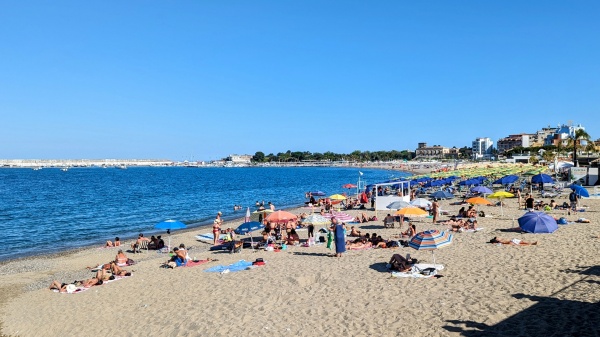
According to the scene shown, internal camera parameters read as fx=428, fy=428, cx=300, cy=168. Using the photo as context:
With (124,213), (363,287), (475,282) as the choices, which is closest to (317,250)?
(363,287)

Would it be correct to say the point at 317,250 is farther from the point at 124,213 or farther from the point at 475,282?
the point at 124,213

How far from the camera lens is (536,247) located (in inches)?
551

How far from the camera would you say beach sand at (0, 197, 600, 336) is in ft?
27.4

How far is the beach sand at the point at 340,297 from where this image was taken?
8.36m

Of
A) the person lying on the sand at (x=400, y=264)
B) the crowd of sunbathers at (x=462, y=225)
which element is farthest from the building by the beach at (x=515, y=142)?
the person lying on the sand at (x=400, y=264)

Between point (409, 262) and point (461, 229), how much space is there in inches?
274

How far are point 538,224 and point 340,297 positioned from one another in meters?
8.70

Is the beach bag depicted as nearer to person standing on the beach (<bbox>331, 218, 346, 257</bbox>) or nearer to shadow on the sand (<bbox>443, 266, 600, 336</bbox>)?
shadow on the sand (<bbox>443, 266, 600, 336</bbox>)

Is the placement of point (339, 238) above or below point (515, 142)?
below

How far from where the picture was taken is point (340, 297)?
10.3 meters

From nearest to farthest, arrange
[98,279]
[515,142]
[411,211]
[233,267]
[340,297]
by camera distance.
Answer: [340,297], [98,279], [233,267], [411,211], [515,142]

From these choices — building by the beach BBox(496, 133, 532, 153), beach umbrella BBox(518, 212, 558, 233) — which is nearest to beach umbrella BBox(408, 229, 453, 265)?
→ beach umbrella BBox(518, 212, 558, 233)

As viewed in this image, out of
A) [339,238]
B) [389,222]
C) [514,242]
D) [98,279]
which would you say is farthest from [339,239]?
[98,279]

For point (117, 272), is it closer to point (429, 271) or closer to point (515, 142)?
point (429, 271)
